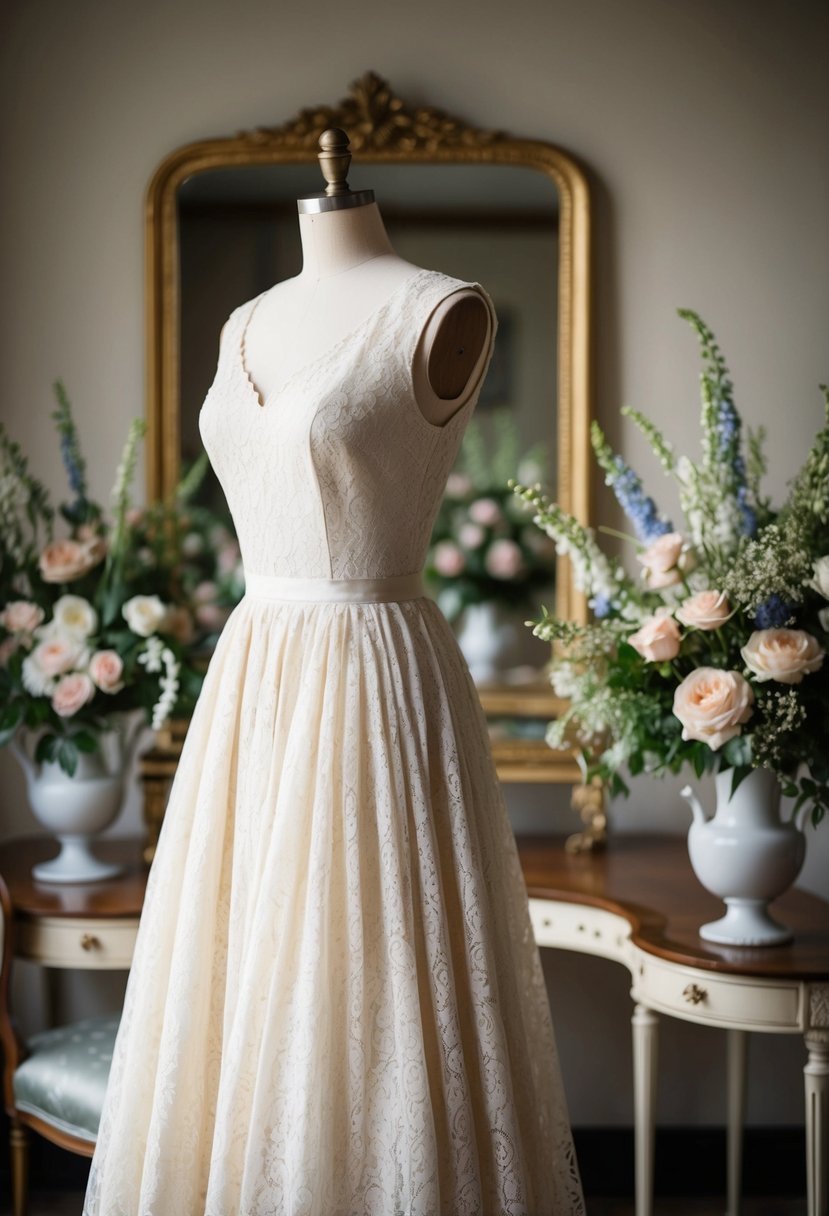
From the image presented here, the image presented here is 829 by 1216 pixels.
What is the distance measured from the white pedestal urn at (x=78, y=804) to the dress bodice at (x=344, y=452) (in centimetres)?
104

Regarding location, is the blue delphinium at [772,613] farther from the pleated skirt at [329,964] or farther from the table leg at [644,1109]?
the table leg at [644,1109]

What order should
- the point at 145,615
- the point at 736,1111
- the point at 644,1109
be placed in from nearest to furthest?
the point at 644,1109 → the point at 145,615 → the point at 736,1111

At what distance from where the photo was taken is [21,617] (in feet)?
8.52

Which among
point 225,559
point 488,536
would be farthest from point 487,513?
point 225,559

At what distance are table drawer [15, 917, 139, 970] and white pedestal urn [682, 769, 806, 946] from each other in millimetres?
1039

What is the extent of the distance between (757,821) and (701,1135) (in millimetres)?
1139

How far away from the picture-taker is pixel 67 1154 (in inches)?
118

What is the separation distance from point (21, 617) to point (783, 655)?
142cm

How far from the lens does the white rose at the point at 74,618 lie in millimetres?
2600

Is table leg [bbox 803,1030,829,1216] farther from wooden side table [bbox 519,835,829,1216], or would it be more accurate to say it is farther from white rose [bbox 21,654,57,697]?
white rose [bbox 21,654,57,697]

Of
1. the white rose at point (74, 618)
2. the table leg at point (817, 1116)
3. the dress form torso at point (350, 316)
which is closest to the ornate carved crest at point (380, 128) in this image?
the white rose at point (74, 618)

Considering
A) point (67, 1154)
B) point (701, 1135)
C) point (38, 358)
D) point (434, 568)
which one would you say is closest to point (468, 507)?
point (434, 568)

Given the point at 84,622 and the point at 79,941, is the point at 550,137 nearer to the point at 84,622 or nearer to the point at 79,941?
the point at 84,622

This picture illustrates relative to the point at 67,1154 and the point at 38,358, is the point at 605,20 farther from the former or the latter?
the point at 67,1154
